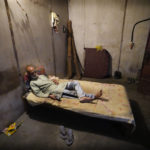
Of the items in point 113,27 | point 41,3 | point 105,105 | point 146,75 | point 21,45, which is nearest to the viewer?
point 105,105

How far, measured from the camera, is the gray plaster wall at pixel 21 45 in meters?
1.64

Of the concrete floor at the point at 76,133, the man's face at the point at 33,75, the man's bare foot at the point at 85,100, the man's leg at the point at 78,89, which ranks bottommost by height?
the concrete floor at the point at 76,133

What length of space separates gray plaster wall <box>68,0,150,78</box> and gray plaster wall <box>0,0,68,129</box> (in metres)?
1.06

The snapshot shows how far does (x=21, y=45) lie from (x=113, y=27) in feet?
9.52

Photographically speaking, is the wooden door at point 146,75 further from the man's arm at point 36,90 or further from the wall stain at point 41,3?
the wall stain at point 41,3

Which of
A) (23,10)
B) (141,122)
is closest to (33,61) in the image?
(23,10)

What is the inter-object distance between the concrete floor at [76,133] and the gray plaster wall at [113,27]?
6.26 ft

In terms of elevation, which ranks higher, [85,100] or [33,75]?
[33,75]

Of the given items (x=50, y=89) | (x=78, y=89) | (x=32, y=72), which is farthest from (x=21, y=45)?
(x=78, y=89)

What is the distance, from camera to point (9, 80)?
1742mm

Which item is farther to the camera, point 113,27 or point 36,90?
point 113,27

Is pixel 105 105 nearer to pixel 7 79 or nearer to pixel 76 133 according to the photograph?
pixel 76 133

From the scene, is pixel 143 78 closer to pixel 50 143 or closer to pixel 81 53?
pixel 81 53

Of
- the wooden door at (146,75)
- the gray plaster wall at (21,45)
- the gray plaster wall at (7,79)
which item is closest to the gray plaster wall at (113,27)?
the wooden door at (146,75)
